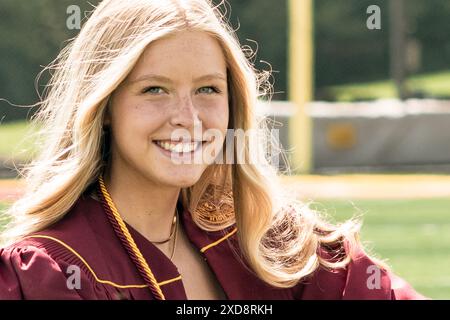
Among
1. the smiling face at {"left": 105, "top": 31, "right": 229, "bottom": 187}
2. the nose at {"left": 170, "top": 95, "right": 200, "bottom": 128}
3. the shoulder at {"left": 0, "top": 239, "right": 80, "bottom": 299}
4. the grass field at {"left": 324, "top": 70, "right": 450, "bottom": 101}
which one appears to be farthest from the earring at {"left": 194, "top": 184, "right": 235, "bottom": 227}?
the grass field at {"left": 324, "top": 70, "right": 450, "bottom": 101}

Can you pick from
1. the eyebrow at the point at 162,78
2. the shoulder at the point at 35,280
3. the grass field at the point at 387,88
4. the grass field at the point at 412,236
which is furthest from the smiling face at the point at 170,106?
the grass field at the point at 387,88

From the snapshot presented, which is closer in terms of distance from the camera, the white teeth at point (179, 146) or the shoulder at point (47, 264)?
the shoulder at point (47, 264)

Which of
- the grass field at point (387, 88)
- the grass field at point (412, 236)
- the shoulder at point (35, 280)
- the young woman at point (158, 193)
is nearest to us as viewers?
the shoulder at point (35, 280)

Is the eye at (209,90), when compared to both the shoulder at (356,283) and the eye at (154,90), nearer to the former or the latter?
the eye at (154,90)

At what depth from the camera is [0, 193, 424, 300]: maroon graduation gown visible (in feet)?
6.42

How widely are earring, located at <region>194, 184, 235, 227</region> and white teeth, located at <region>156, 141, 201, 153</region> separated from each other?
0.22m

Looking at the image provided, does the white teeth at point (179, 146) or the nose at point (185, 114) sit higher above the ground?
the nose at point (185, 114)

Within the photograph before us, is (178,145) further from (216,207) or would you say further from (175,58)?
(216,207)

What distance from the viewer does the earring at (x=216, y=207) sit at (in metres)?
2.36

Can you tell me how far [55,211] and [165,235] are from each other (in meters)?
0.29

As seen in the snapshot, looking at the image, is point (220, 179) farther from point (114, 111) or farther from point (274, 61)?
point (274, 61)

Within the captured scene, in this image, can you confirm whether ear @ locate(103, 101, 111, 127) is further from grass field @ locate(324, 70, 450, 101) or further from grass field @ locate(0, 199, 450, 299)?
grass field @ locate(324, 70, 450, 101)
